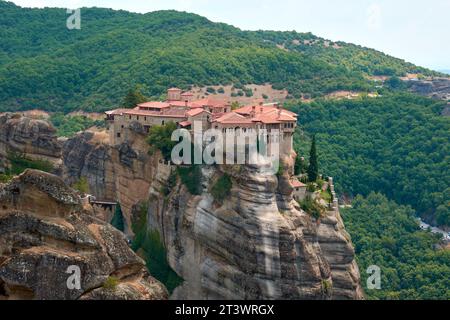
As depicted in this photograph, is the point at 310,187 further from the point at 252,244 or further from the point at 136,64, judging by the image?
the point at 136,64

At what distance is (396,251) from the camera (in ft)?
320

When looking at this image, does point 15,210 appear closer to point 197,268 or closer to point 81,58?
point 197,268

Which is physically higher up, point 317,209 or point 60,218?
point 60,218

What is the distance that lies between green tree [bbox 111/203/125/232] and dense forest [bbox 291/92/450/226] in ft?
124

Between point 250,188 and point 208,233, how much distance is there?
5.24 metres

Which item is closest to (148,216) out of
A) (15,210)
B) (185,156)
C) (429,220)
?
(185,156)

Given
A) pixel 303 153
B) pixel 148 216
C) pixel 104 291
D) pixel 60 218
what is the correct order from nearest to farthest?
pixel 104 291 < pixel 60 218 < pixel 148 216 < pixel 303 153

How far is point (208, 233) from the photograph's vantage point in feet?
207

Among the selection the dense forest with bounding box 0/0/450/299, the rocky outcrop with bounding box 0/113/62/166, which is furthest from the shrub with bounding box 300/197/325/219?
the rocky outcrop with bounding box 0/113/62/166

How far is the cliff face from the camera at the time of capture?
197 feet

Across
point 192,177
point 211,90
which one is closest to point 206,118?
point 192,177

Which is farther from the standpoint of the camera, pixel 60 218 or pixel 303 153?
pixel 303 153

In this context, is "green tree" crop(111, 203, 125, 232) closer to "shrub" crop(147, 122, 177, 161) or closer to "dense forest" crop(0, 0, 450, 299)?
"dense forest" crop(0, 0, 450, 299)
